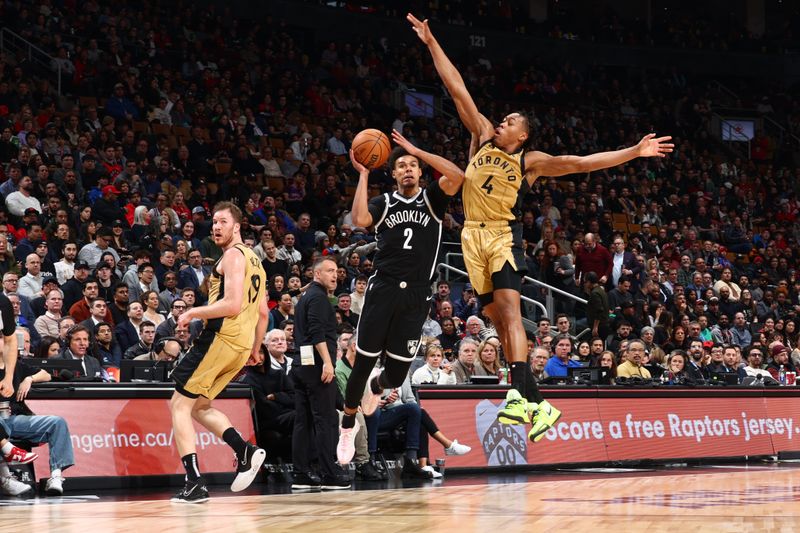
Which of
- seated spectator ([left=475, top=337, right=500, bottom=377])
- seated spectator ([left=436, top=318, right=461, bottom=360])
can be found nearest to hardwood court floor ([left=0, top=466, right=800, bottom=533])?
seated spectator ([left=475, top=337, right=500, bottom=377])

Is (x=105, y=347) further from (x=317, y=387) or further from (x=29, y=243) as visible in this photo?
(x=317, y=387)

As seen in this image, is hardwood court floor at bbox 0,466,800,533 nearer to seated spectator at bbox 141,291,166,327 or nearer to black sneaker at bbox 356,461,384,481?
black sneaker at bbox 356,461,384,481

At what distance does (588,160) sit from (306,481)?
4158 millimetres

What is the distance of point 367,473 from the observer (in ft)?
36.6

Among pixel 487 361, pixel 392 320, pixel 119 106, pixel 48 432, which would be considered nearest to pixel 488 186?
pixel 392 320

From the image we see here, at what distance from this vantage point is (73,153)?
16266 mm

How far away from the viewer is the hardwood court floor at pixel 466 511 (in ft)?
20.5

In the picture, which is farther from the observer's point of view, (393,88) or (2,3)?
(393,88)

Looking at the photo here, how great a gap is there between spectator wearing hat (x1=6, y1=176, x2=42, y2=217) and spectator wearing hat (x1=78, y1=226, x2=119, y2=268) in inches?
39.3

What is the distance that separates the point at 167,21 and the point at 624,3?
667 inches

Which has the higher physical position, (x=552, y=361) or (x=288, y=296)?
(x=288, y=296)

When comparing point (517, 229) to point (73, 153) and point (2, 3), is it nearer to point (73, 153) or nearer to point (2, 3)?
point (73, 153)

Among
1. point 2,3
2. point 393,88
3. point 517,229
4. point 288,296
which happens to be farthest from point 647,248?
point 517,229

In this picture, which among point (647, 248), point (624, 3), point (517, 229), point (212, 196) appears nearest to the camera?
point (517, 229)
